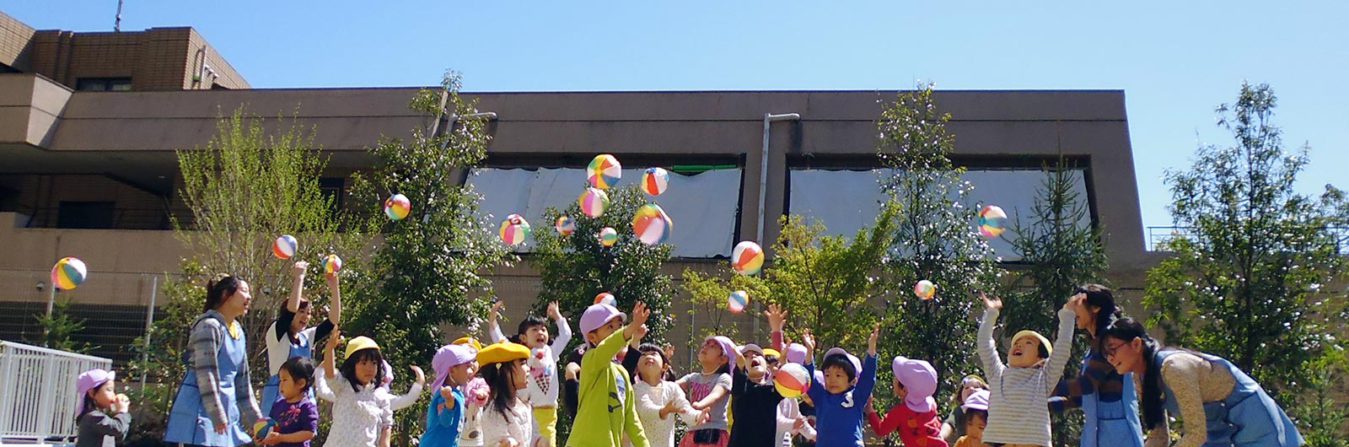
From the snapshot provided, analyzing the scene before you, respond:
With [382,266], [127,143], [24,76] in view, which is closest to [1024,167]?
[382,266]

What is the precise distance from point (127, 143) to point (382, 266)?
390 inches

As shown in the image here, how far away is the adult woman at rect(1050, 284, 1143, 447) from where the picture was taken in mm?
5973

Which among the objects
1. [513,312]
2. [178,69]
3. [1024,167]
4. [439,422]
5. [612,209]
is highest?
[178,69]

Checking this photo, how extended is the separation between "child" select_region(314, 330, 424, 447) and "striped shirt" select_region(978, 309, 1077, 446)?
161 inches

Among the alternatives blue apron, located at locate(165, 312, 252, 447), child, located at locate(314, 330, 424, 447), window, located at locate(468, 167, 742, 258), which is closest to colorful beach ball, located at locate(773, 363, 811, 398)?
child, located at locate(314, 330, 424, 447)

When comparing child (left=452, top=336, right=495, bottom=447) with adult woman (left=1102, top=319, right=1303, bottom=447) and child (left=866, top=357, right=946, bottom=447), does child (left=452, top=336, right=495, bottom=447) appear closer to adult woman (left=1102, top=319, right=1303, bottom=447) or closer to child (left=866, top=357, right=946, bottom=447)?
child (left=866, top=357, right=946, bottom=447)

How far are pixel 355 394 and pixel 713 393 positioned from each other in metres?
2.49

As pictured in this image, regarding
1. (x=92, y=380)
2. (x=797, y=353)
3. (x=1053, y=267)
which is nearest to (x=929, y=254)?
(x=1053, y=267)

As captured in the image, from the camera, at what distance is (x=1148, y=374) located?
552 cm

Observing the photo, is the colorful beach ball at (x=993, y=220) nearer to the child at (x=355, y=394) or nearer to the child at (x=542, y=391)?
the child at (x=542, y=391)

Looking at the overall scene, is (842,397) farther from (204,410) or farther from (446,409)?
(204,410)

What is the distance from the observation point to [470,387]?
293 inches

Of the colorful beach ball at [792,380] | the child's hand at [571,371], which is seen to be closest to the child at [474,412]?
the child's hand at [571,371]

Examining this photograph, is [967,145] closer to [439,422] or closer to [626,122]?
[626,122]
